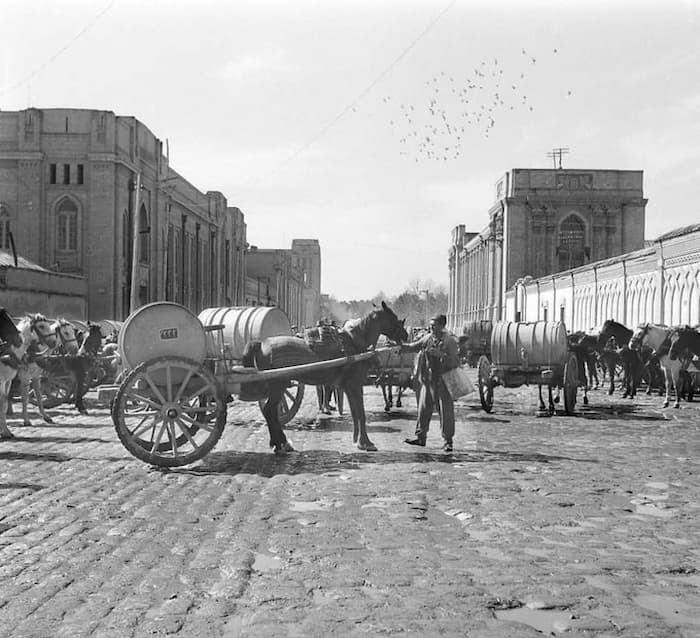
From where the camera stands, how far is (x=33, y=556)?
627 centimetres

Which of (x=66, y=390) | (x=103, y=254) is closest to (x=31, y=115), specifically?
(x=103, y=254)

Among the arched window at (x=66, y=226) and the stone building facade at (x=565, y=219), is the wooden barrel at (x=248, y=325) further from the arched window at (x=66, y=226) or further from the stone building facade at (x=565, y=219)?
the stone building facade at (x=565, y=219)

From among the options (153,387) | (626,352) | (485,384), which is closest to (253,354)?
(153,387)

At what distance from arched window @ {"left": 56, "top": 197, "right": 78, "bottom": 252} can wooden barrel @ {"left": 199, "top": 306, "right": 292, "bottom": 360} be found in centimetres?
3418

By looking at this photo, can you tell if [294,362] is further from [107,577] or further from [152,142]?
[152,142]

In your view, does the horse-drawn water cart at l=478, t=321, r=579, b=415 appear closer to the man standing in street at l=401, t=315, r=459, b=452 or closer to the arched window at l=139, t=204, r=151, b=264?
the man standing in street at l=401, t=315, r=459, b=452

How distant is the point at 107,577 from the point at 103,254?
139 ft

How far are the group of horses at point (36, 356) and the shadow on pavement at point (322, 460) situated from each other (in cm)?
369

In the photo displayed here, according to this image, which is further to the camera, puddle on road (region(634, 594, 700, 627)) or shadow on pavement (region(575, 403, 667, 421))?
shadow on pavement (region(575, 403, 667, 421))

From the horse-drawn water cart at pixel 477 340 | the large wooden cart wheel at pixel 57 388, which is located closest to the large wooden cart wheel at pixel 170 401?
the large wooden cart wheel at pixel 57 388

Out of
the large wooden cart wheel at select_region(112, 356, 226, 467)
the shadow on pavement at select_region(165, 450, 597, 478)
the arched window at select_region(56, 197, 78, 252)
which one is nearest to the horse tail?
the shadow on pavement at select_region(165, 450, 597, 478)

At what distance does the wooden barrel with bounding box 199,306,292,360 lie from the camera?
46.9 ft

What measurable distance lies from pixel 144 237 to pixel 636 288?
1139 inches

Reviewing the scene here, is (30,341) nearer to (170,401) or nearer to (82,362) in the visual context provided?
(82,362)
